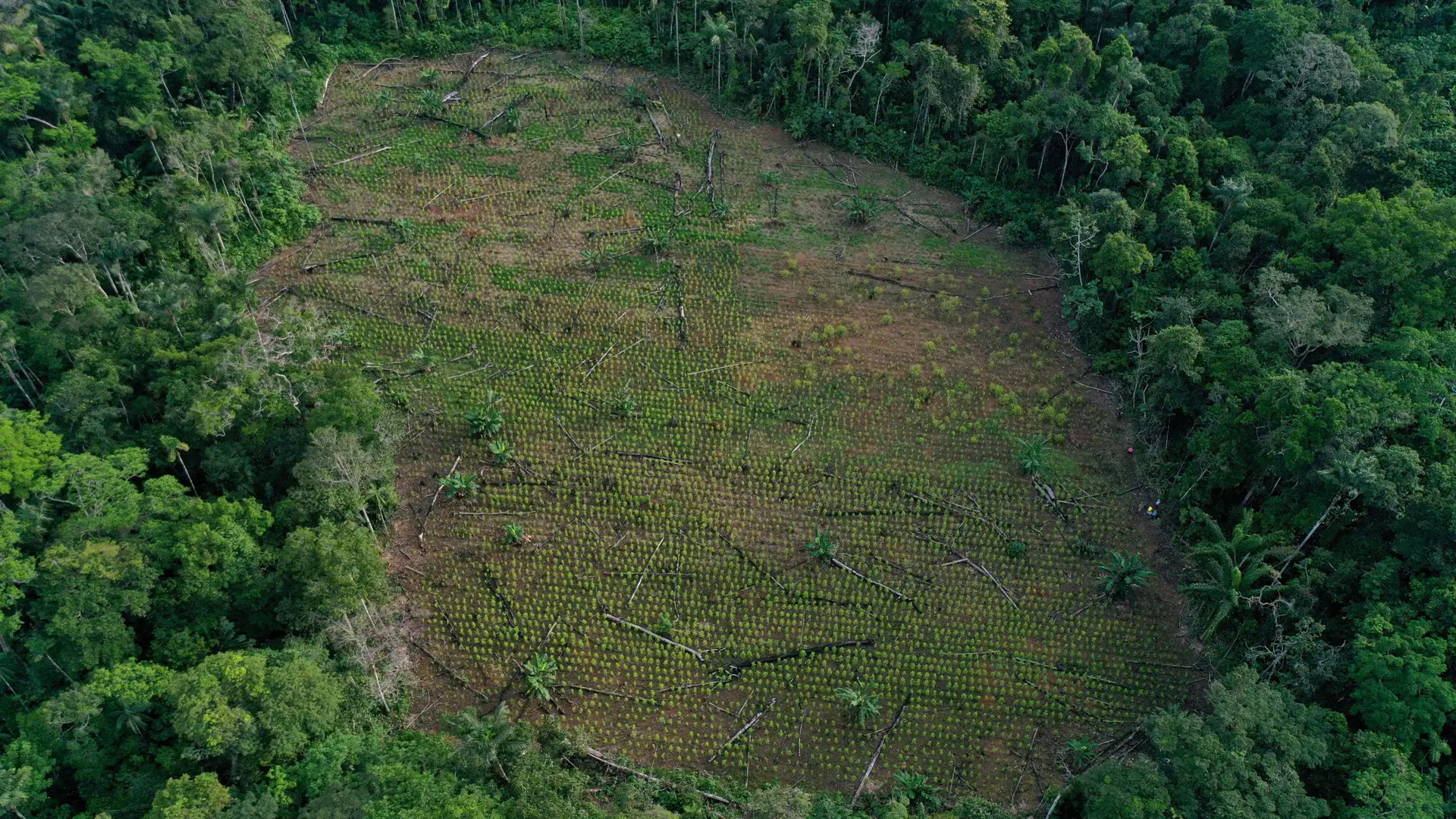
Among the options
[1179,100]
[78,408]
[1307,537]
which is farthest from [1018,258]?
[78,408]

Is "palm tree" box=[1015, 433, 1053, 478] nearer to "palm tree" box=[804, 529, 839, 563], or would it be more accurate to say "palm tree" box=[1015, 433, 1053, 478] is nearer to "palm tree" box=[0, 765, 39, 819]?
"palm tree" box=[804, 529, 839, 563]

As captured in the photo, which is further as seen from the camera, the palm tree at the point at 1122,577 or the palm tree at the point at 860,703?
the palm tree at the point at 1122,577

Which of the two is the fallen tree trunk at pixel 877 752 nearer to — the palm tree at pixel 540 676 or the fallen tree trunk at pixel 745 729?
the fallen tree trunk at pixel 745 729

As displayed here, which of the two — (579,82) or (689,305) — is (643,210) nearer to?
(689,305)

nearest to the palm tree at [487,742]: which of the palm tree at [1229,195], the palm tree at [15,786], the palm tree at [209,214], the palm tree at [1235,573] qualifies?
the palm tree at [15,786]

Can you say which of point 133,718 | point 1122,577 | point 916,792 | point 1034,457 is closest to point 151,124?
point 133,718
